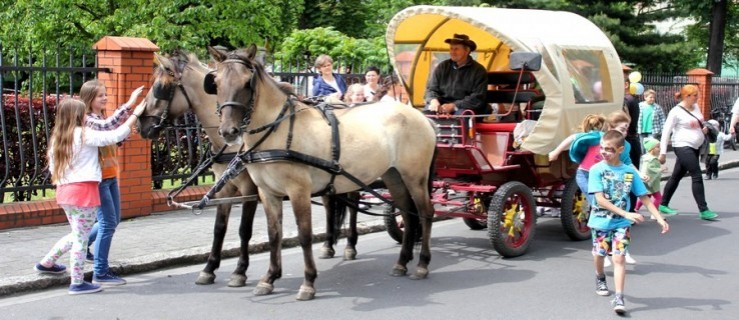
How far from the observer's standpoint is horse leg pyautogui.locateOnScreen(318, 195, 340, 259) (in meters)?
8.08

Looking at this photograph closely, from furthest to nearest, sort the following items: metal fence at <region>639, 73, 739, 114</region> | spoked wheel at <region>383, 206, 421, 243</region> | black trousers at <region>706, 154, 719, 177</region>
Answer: metal fence at <region>639, 73, 739, 114</region> < black trousers at <region>706, 154, 719, 177</region> < spoked wheel at <region>383, 206, 421, 243</region>

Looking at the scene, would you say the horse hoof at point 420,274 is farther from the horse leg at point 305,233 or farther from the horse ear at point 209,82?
the horse ear at point 209,82

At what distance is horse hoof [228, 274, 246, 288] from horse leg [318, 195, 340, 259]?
1.19 m

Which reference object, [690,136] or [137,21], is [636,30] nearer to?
[137,21]

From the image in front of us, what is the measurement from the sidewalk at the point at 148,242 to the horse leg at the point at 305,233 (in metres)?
1.84

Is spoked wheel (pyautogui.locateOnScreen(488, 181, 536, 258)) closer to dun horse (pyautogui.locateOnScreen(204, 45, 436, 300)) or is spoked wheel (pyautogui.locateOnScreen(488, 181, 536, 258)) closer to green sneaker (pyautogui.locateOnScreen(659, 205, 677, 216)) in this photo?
dun horse (pyautogui.locateOnScreen(204, 45, 436, 300))

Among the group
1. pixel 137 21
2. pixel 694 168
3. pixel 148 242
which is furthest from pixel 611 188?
pixel 137 21

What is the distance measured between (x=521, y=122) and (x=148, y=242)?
4.05 meters

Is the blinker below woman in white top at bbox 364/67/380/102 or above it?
below

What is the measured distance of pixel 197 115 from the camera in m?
7.15

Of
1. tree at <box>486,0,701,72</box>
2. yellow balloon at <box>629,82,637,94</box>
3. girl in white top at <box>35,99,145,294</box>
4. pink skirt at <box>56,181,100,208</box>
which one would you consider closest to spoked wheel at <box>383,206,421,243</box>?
girl in white top at <box>35,99,145,294</box>

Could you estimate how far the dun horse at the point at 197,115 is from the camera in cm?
689

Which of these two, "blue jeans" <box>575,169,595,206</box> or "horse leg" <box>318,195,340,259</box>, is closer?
"blue jeans" <box>575,169,595,206</box>

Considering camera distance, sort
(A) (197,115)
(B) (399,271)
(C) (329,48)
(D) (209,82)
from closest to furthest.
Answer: (D) (209,82), (A) (197,115), (B) (399,271), (C) (329,48)
